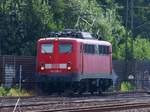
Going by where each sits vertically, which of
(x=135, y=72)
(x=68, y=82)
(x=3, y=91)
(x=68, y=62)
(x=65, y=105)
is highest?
(x=68, y=62)

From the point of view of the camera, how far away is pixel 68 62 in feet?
111

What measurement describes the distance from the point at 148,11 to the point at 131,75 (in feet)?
83.1

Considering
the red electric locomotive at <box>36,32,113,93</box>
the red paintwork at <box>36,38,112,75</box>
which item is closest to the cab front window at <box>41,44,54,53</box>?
the red electric locomotive at <box>36,32,113,93</box>

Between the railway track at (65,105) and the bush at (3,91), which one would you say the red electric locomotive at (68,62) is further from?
the railway track at (65,105)

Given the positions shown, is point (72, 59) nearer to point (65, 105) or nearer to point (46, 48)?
point (46, 48)

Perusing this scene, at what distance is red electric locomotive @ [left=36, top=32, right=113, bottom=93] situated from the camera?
110 ft

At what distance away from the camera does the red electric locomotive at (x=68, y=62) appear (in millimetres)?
33406

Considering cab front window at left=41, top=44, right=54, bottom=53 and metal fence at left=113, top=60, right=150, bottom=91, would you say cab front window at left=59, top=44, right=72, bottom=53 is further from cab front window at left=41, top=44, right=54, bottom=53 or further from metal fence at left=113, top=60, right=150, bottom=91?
metal fence at left=113, top=60, right=150, bottom=91

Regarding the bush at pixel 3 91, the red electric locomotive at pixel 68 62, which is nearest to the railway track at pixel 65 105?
the bush at pixel 3 91

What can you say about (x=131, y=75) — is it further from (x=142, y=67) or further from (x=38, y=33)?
(x=38, y=33)

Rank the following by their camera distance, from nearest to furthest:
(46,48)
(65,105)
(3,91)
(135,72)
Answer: (65,105) → (3,91) → (46,48) → (135,72)

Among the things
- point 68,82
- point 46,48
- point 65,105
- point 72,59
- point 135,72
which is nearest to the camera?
point 65,105

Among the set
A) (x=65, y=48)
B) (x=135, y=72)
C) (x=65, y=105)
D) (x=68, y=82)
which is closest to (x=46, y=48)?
(x=65, y=48)

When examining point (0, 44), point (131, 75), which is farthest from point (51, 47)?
point (131, 75)
